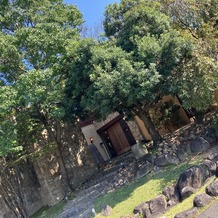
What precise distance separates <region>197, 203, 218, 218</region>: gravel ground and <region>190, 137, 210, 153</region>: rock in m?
4.21

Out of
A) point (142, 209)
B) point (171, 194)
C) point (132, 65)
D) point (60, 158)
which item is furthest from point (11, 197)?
point (171, 194)

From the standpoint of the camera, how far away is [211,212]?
6164 millimetres

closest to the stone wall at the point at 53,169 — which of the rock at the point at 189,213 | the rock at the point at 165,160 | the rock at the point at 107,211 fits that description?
the rock at the point at 165,160

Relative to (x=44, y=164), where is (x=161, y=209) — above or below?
below

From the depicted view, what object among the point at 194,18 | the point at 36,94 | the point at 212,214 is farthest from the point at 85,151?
the point at 212,214

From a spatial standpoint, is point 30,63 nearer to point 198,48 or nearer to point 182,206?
point 198,48

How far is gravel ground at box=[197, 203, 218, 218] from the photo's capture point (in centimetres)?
604

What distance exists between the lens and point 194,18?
42.4 feet

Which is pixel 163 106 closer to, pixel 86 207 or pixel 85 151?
pixel 85 151

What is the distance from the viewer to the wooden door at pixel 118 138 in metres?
20.6

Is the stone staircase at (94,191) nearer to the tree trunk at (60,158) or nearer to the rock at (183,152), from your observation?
the tree trunk at (60,158)

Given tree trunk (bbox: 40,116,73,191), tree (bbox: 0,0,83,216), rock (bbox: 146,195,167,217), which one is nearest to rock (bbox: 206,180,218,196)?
rock (bbox: 146,195,167,217)

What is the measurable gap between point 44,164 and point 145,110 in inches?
232

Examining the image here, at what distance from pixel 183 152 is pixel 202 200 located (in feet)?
13.7
